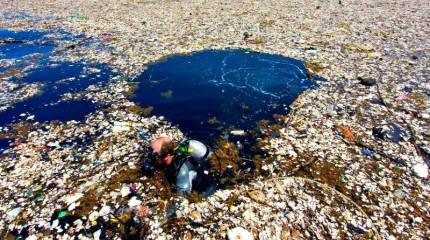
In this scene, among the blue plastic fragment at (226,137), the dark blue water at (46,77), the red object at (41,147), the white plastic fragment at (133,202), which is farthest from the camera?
the dark blue water at (46,77)

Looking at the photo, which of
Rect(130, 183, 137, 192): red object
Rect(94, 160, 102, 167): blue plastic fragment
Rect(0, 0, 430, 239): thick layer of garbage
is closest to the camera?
Rect(0, 0, 430, 239): thick layer of garbage

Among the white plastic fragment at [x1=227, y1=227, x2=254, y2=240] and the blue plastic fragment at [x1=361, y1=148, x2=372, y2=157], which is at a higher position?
the blue plastic fragment at [x1=361, y1=148, x2=372, y2=157]

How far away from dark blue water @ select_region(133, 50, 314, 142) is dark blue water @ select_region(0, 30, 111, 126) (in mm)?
1849

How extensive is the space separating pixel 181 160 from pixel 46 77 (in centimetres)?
784

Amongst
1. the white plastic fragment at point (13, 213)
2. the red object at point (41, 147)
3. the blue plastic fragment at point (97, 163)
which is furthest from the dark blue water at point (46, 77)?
the white plastic fragment at point (13, 213)

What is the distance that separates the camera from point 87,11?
21953 millimetres

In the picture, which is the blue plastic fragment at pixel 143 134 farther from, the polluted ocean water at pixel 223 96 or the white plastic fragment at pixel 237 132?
the white plastic fragment at pixel 237 132

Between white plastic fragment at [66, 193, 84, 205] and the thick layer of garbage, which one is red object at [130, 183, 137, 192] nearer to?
the thick layer of garbage

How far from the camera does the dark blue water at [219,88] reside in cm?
833

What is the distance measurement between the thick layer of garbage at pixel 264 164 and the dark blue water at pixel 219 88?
1.48 ft

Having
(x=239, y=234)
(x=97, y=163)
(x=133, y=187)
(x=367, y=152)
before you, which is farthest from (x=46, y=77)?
(x=367, y=152)

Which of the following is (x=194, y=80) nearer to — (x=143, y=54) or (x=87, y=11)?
(x=143, y=54)

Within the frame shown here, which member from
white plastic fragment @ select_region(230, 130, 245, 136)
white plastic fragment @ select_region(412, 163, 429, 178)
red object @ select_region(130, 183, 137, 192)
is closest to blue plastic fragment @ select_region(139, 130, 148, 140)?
red object @ select_region(130, 183, 137, 192)

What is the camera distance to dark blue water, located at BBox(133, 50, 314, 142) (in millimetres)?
8328
